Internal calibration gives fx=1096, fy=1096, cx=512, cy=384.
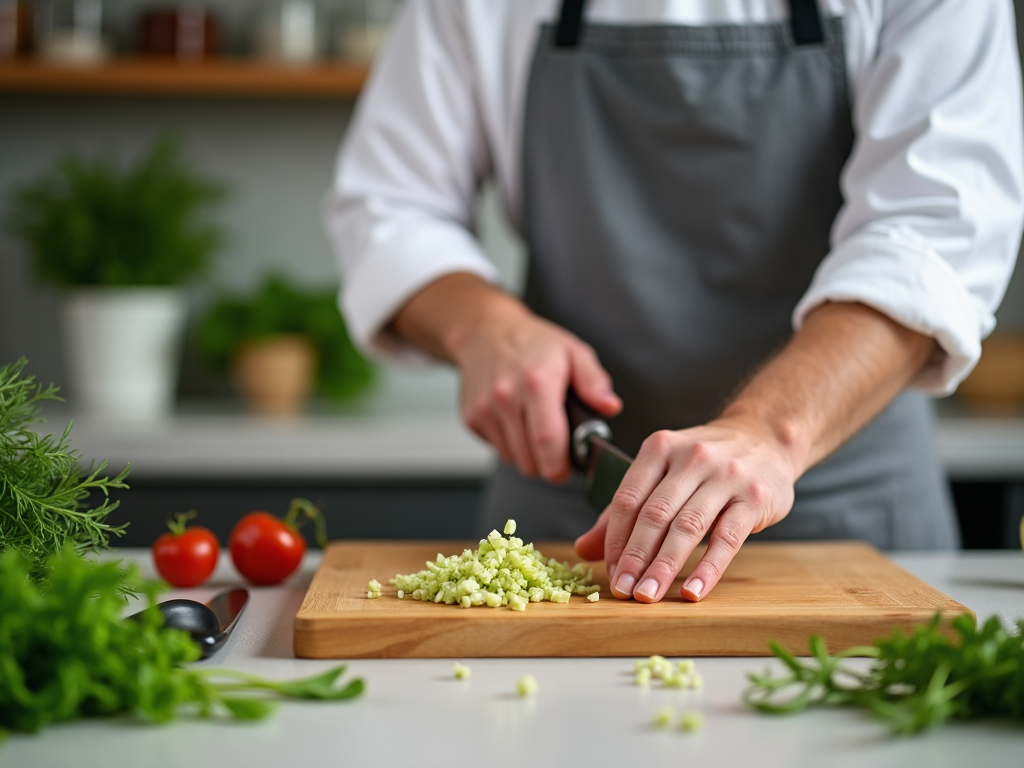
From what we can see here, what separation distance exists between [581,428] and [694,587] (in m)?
0.33

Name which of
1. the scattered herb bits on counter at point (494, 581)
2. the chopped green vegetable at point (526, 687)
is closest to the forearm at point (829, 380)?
the scattered herb bits on counter at point (494, 581)

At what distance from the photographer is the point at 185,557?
958 millimetres

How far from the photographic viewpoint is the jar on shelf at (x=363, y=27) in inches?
94.0

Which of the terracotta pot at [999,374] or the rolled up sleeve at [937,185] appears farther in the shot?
the terracotta pot at [999,374]

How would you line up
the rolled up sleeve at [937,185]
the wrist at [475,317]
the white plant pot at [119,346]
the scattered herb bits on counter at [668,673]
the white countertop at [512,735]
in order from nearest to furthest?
1. the white countertop at [512,735]
2. the scattered herb bits on counter at [668,673]
3. the rolled up sleeve at [937,185]
4. the wrist at [475,317]
5. the white plant pot at [119,346]

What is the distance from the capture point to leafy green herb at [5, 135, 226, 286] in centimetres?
221

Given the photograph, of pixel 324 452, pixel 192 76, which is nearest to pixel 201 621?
pixel 324 452

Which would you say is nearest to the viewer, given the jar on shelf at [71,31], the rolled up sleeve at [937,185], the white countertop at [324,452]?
the rolled up sleeve at [937,185]

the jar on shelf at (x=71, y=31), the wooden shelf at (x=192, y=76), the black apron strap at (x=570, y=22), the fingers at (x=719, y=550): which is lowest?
the fingers at (x=719, y=550)

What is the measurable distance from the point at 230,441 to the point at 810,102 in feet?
4.05

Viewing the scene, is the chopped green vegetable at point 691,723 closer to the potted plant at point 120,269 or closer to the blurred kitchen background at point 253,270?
the blurred kitchen background at point 253,270

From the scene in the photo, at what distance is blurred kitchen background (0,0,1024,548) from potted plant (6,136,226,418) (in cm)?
8

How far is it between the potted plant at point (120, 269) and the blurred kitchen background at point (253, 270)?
79 millimetres

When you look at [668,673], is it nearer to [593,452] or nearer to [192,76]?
[593,452]
